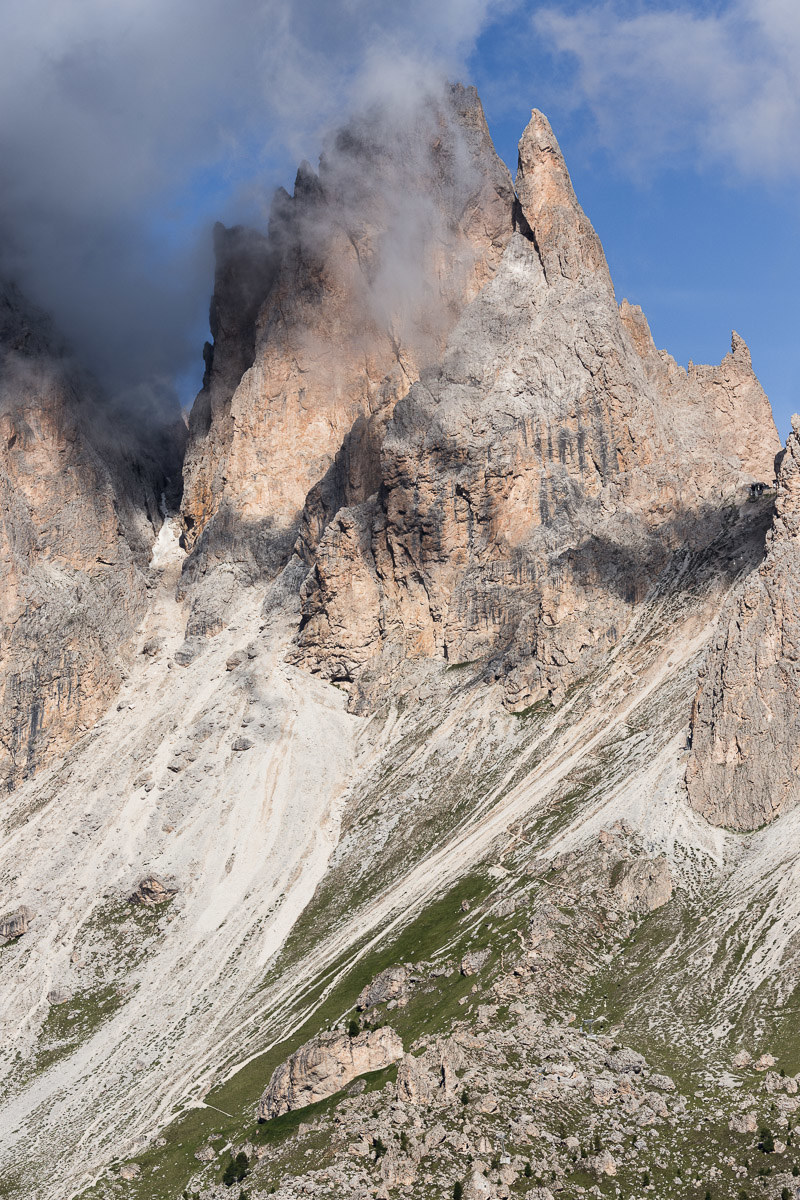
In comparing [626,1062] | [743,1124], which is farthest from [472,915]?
[743,1124]

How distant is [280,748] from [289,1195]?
115682 mm

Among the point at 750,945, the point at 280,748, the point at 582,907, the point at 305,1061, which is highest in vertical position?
the point at 280,748

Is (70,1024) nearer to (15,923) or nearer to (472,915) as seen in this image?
(15,923)

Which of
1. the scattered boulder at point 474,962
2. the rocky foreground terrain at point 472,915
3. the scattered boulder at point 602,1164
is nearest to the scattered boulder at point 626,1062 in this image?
the rocky foreground terrain at point 472,915

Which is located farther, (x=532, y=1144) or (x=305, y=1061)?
(x=305, y=1061)

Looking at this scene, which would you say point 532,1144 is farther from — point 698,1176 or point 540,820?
point 540,820

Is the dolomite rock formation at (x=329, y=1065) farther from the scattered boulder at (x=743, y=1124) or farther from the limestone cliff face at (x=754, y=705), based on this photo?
the limestone cliff face at (x=754, y=705)

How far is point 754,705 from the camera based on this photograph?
Answer: 424 ft

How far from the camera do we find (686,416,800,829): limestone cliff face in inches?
4906

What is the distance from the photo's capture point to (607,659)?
576ft

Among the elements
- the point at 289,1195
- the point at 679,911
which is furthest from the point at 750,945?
the point at 289,1195

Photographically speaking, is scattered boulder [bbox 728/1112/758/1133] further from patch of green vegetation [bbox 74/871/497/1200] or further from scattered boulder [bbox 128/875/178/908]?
scattered boulder [bbox 128/875/178/908]

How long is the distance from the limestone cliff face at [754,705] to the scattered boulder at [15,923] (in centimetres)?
9224

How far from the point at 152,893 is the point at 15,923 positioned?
19.0m
